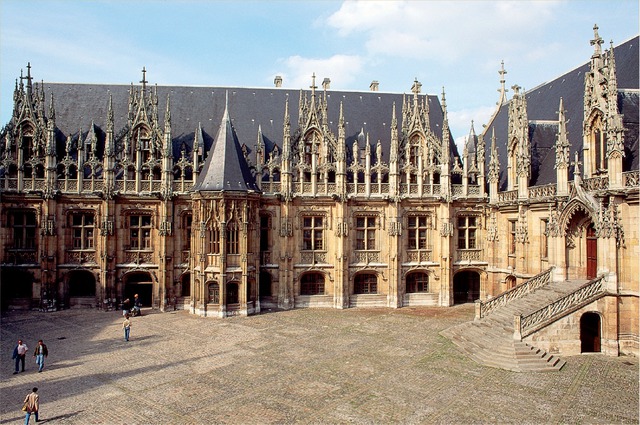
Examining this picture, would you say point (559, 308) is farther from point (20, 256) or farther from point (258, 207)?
point (20, 256)

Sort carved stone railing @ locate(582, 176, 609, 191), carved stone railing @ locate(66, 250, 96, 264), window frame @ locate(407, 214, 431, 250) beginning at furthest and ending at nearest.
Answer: window frame @ locate(407, 214, 431, 250)
carved stone railing @ locate(66, 250, 96, 264)
carved stone railing @ locate(582, 176, 609, 191)

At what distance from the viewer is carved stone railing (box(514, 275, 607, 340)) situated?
21172 millimetres

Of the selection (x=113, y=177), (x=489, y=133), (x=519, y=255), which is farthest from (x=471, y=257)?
(x=113, y=177)

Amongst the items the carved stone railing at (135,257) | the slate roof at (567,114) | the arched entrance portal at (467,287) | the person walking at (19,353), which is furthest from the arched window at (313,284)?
the person walking at (19,353)

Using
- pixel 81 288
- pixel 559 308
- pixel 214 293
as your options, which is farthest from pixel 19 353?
pixel 559 308

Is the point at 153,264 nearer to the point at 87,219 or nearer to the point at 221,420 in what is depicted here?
the point at 87,219

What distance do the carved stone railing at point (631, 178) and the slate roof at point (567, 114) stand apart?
2.70 feet

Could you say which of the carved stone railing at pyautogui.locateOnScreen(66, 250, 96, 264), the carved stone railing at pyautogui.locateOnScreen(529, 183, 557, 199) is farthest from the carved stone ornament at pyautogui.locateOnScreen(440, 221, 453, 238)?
the carved stone railing at pyautogui.locateOnScreen(66, 250, 96, 264)

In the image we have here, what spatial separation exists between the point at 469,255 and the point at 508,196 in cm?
554

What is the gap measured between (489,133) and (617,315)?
21.6m

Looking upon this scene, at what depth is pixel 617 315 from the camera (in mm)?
21656

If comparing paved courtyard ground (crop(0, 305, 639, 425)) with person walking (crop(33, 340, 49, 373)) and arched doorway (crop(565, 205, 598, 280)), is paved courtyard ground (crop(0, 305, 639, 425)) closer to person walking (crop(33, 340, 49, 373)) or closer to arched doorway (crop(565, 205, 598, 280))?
person walking (crop(33, 340, 49, 373))

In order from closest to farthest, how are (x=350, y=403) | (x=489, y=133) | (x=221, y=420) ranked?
(x=221, y=420), (x=350, y=403), (x=489, y=133)

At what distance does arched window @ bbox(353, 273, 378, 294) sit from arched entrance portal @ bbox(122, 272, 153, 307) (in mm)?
14886
